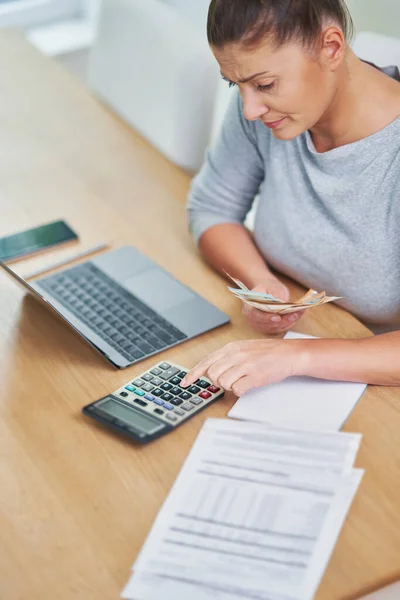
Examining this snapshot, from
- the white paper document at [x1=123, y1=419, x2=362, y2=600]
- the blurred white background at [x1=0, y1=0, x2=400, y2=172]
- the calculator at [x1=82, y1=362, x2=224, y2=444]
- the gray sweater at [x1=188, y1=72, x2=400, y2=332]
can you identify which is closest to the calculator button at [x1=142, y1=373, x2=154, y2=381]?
the calculator at [x1=82, y1=362, x2=224, y2=444]

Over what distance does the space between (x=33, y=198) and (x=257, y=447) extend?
34.5 inches

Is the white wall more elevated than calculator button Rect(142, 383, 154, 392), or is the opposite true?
the white wall

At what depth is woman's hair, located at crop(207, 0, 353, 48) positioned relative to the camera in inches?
48.5

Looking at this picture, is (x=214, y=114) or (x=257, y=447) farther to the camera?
(x=214, y=114)

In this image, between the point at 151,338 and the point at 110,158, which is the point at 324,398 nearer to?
the point at 151,338

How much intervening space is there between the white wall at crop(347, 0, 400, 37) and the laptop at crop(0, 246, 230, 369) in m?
0.76

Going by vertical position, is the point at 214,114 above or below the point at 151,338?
above

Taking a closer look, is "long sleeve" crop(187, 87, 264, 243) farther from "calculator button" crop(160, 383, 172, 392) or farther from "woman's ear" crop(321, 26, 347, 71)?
"calculator button" crop(160, 383, 172, 392)

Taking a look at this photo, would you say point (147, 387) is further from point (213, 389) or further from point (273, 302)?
point (273, 302)

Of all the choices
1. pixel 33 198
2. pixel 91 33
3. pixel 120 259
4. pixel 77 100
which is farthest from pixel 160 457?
pixel 91 33

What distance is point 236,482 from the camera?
1.10 m

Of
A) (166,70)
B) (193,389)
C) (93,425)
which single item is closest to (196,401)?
(193,389)

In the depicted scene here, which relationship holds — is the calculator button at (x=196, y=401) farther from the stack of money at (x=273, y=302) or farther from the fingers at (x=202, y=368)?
the stack of money at (x=273, y=302)

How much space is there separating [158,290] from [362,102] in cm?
48
